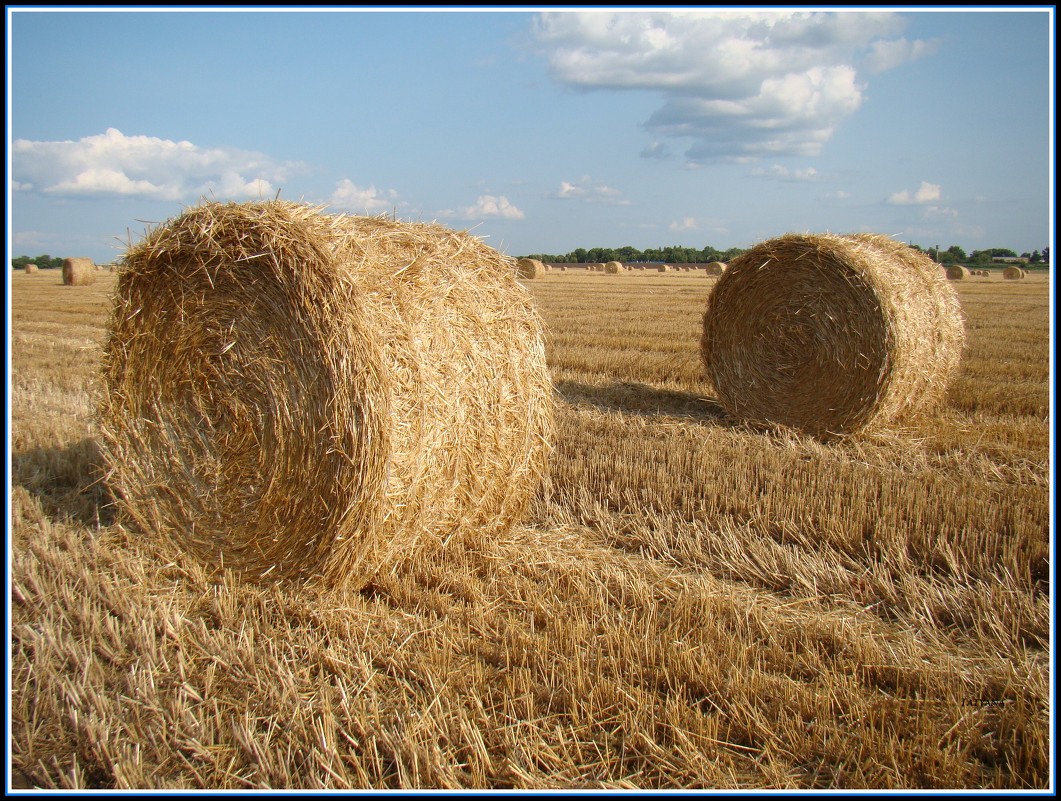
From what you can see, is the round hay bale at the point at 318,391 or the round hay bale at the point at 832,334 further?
the round hay bale at the point at 832,334

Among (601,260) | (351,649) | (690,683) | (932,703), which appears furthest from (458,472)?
(601,260)

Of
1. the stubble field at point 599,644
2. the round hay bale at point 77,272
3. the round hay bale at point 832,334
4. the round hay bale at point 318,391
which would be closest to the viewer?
the stubble field at point 599,644

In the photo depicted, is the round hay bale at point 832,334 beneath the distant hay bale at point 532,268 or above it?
beneath

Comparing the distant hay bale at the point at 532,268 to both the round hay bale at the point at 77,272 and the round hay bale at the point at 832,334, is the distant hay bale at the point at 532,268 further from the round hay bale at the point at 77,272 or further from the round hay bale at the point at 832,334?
the round hay bale at the point at 832,334

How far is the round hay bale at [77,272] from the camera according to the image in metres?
29.1

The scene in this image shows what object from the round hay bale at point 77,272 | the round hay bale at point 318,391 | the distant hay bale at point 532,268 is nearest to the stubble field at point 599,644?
the round hay bale at point 318,391

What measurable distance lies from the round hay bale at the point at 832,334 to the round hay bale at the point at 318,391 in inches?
141

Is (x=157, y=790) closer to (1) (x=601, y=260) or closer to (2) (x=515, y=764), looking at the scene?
(2) (x=515, y=764)

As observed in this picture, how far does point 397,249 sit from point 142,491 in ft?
6.85

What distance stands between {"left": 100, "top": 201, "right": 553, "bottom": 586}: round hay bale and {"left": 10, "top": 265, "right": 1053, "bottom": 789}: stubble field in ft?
0.98

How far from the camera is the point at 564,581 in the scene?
4117 mm

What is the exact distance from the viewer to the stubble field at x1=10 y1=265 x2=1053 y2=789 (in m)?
2.70

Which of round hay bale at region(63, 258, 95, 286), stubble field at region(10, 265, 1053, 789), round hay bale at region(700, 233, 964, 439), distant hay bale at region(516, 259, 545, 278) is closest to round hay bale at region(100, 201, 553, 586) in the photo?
stubble field at region(10, 265, 1053, 789)

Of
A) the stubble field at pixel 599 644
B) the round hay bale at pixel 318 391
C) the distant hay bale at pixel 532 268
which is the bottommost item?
the stubble field at pixel 599 644
